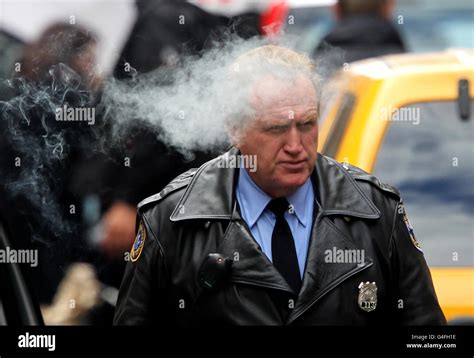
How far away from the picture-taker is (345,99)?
3742 millimetres

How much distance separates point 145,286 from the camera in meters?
3.41

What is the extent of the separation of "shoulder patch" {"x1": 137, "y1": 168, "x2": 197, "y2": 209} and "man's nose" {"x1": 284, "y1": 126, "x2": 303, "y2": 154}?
40 cm

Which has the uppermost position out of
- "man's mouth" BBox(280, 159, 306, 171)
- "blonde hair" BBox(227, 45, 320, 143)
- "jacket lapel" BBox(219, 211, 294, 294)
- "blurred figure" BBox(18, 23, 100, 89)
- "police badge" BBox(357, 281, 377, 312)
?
"blurred figure" BBox(18, 23, 100, 89)

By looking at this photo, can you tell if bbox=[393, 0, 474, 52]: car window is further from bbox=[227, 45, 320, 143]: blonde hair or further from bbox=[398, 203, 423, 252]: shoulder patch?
bbox=[398, 203, 423, 252]: shoulder patch

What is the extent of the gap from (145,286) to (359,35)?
1328mm

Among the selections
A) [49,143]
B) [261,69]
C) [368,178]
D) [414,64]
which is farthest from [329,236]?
[49,143]

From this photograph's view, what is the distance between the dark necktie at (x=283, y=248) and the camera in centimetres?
345

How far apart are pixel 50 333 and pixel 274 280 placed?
1.03 m

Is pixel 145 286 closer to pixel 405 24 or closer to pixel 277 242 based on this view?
pixel 277 242

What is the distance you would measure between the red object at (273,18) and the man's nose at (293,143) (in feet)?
1.63

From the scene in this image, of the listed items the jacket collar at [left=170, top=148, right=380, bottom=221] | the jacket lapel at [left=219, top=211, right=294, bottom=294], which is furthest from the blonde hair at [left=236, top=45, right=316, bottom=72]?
the jacket lapel at [left=219, top=211, right=294, bottom=294]

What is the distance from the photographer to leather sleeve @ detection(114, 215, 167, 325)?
A: 3418mm

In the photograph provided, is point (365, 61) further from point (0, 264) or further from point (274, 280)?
point (0, 264)

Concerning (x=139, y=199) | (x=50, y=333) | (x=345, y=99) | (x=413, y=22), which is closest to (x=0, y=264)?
(x=50, y=333)
